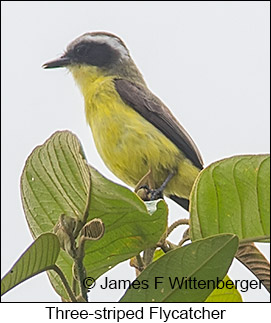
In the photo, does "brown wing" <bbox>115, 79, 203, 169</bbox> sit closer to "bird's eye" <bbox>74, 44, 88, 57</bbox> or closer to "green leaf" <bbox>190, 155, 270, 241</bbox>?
"bird's eye" <bbox>74, 44, 88, 57</bbox>

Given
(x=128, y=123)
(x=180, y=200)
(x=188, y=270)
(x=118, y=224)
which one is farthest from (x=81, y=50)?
(x=188, y=270)

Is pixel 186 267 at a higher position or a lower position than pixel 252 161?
lower

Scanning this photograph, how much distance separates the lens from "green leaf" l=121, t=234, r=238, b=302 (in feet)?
4.33

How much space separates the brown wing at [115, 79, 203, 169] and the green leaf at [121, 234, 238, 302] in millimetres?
2415

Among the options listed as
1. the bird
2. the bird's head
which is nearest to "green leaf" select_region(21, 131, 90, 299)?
the bird

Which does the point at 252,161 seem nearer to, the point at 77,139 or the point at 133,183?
the point at 77,139

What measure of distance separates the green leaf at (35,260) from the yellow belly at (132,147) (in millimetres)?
2211

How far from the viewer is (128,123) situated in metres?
3.64

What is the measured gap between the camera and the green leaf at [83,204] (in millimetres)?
1371

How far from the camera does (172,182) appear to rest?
369 centimetres

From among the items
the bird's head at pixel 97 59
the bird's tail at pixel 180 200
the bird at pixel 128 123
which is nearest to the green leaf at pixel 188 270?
the bird at pixel 128 123

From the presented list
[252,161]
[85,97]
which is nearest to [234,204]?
[252,161]

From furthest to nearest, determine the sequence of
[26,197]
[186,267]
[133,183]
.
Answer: [133,183], [26,197], [186,267]

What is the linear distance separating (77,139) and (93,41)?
9.89 ft
